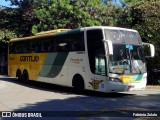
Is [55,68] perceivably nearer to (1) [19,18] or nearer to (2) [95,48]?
(2) [95,48]

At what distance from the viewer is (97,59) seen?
15602 millimetres

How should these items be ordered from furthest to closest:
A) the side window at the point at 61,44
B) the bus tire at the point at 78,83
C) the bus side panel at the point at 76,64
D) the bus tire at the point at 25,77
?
the bus tire at the point at 25,77, the side window at the point at 61,44, the bus tire at the point at 78,83, the bus side panel at the point at 76,64

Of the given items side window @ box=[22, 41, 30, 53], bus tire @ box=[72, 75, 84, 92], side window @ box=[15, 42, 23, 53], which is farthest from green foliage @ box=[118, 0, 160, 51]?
side window @ box=[15, 42, 23, 53]

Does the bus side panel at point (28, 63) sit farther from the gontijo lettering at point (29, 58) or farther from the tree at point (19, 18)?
the tree at point (19, 18)

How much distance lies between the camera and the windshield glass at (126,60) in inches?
596

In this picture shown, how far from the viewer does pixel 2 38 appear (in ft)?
112

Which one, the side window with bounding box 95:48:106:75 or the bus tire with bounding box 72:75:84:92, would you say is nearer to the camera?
the side window with bounding box 95:48:106:75

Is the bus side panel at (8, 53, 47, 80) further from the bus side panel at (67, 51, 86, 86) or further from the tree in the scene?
the tree

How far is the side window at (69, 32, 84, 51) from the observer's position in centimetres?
1661

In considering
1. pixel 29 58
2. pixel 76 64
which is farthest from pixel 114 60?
pixel 29 58

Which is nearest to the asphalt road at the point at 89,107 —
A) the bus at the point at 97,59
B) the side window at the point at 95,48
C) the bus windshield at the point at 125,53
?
the bus at the point at 97,59

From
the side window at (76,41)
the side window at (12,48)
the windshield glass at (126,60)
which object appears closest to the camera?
the windshield glass at (126,60)

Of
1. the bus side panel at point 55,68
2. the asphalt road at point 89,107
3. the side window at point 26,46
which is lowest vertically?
the asphalt road at point 89,107

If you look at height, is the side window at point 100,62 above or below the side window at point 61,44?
below
